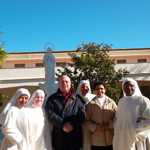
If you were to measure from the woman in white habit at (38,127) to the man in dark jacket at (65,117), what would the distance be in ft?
0.46

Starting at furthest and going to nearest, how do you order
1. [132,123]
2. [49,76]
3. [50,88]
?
[49,76]
[50,88]
[132,123]

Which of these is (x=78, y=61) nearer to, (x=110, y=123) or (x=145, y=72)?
(x=110, y=123)

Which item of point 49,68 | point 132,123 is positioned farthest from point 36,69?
point 132,123

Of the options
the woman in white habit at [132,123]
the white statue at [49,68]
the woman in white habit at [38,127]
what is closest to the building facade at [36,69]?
the white statue at [49,68]

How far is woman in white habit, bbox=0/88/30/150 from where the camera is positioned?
2891mm

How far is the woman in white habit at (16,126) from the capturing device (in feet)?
9.48

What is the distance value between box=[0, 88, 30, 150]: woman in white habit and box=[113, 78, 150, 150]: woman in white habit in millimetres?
1510

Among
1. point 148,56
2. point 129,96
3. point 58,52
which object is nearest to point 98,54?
point 129,96

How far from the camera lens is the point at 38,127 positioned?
10.3 ft

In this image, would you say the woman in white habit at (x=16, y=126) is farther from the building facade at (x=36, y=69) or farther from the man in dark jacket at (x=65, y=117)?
the building facade at (x=36, y=69)

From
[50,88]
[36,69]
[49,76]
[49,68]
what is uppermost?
[36,69]

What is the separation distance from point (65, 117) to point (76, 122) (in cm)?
22

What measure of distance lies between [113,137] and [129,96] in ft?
2.46

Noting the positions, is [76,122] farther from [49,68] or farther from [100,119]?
[49,68]
